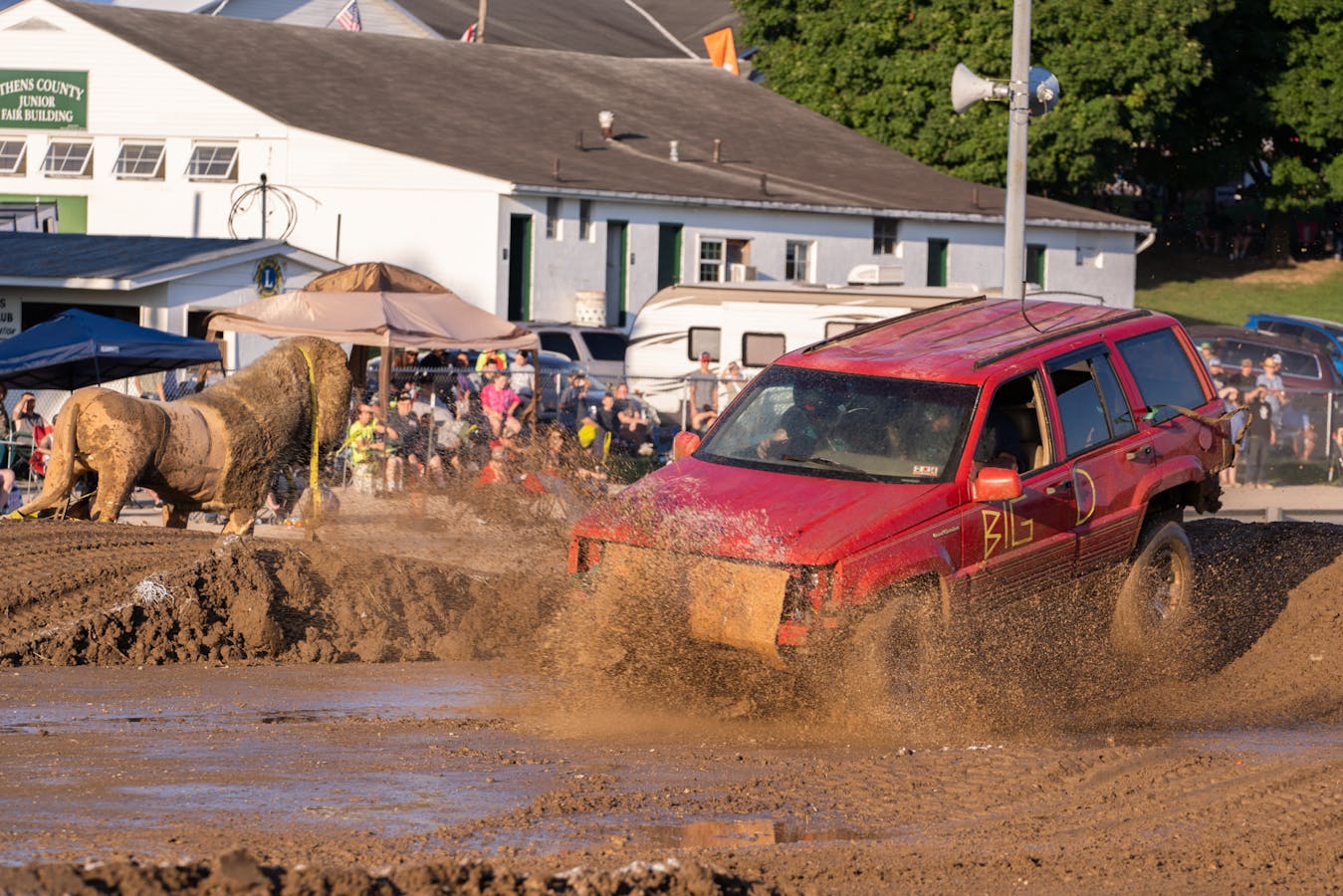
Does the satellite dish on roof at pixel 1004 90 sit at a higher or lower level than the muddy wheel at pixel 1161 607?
higher

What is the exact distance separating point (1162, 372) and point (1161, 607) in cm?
156

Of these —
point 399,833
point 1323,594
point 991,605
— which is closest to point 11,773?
point 399,833

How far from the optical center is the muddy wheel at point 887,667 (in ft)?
30.1

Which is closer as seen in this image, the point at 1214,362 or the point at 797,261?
the point at 1214,362

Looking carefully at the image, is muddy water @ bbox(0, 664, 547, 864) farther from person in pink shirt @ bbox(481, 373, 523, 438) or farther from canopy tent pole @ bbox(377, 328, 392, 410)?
canopy tent pole @ bbox(377, 328, 392, 410)

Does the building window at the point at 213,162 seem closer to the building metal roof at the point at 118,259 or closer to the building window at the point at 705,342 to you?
the building metal roof at the point at 118,259

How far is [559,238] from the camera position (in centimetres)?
3516

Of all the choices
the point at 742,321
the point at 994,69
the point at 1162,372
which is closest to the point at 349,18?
the point at 994,69

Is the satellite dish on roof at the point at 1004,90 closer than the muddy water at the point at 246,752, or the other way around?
the muddy water at the point at 246,752

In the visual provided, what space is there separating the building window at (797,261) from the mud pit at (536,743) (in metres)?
→ 25.3

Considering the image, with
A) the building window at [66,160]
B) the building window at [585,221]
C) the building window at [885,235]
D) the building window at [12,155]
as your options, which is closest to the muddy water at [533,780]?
the building window at [585,221]

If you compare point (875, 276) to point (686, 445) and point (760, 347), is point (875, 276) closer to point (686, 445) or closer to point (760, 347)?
point (760, 347)

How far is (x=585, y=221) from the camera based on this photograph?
35688 mm

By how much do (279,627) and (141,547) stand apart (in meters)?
1.26
